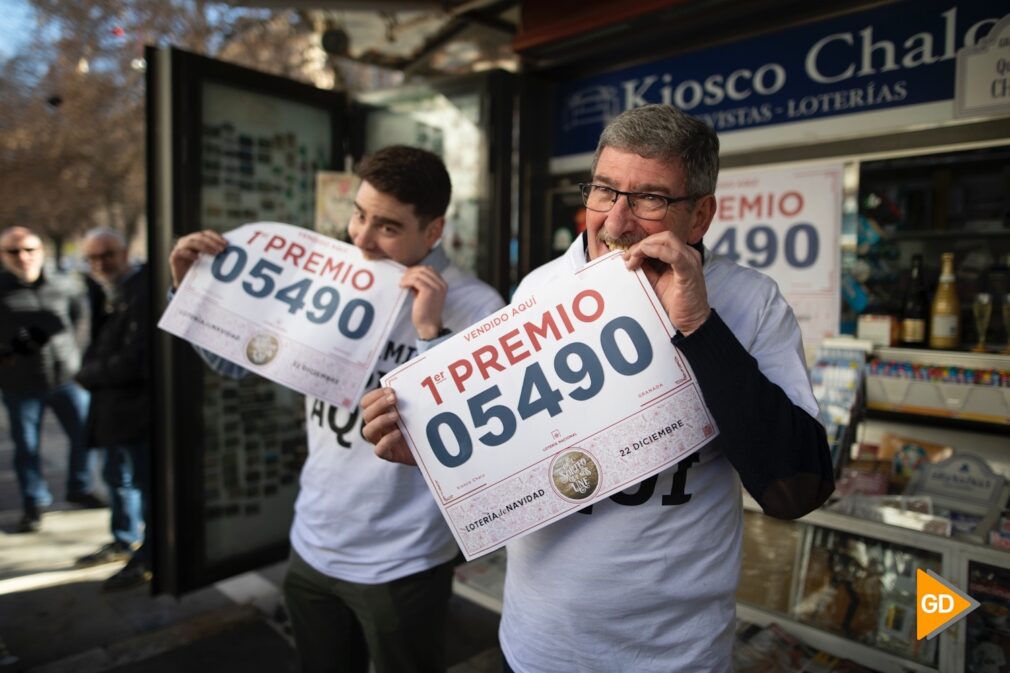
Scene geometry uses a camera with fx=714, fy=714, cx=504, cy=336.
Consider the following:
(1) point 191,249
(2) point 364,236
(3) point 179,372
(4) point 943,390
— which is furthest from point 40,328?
(4) point 943,390

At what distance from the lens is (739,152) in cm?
321

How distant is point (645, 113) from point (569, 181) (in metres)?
2.58

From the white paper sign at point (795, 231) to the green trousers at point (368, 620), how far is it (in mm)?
1848

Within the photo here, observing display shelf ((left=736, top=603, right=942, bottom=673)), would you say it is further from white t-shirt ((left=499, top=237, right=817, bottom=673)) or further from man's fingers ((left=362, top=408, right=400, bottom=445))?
man's fingers ((left=362, top=408, right=400, bottom=445))

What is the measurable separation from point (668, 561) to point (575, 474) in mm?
230

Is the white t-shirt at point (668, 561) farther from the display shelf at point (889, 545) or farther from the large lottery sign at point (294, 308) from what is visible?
the display shelf at point (889, 545)

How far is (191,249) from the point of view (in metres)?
2.15

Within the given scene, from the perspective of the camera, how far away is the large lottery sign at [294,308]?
6.54 feet

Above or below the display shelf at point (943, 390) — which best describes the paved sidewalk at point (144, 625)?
below

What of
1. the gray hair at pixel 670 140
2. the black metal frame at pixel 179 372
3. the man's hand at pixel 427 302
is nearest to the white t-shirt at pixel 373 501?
the man's hand at pixel 427 302

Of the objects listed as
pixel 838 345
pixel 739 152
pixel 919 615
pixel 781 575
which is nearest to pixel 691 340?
pixel 919 615

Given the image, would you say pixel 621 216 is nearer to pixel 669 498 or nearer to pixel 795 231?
pixel 669 498

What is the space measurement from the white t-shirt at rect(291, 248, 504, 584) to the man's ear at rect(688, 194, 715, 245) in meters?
0.78

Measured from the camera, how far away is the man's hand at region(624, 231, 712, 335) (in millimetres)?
1180
